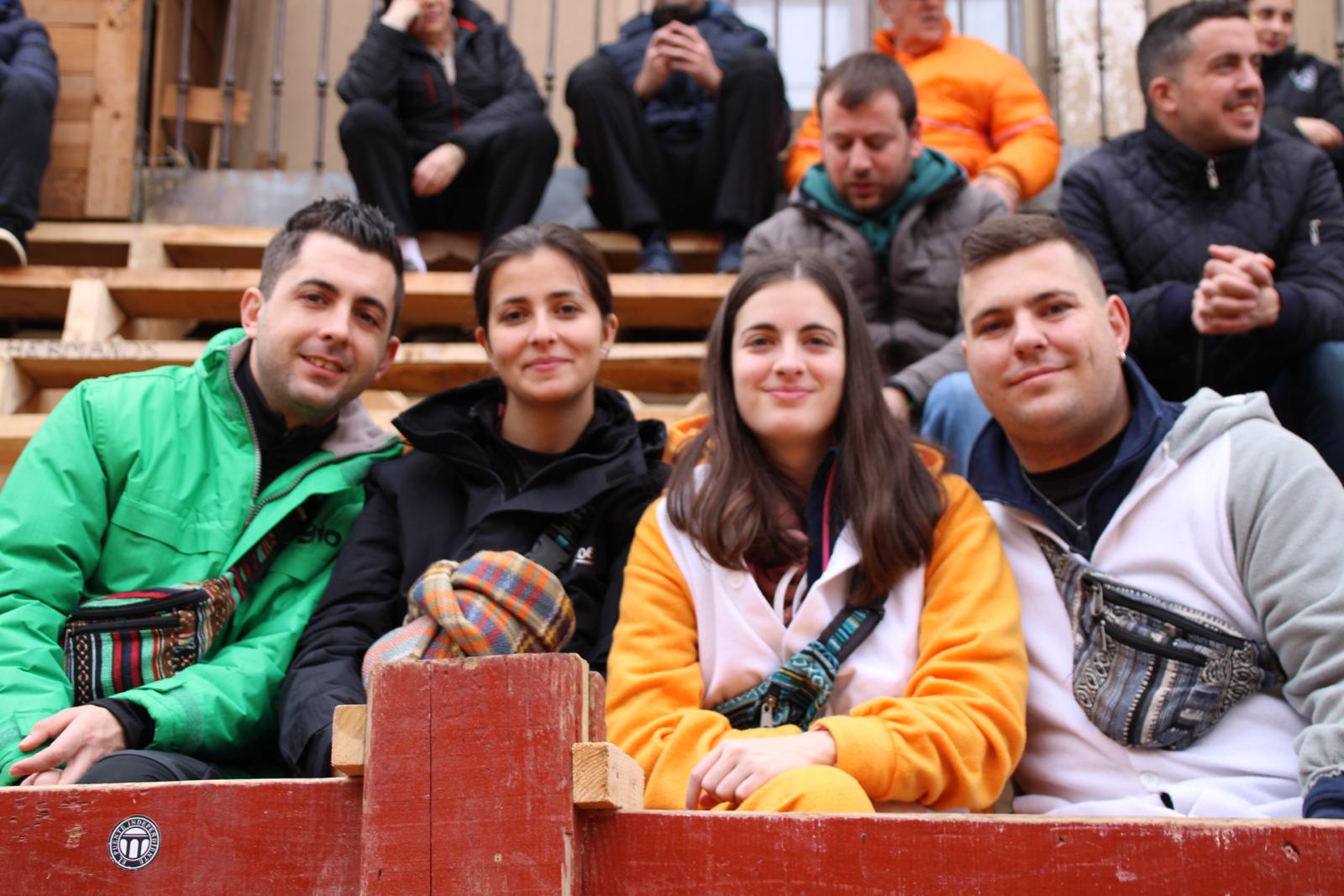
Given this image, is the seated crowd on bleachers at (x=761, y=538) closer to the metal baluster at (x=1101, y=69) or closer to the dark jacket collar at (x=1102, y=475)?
the dark jacket collar at (x=1102, y=475)

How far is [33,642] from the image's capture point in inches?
74.9

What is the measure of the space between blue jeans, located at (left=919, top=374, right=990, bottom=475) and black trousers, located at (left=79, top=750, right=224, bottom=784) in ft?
4.71

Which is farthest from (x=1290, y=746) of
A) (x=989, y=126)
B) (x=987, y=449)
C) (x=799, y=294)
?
(x=989, y=126)

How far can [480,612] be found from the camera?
185cm

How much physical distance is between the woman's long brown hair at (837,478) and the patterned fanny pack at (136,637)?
76 centimetres

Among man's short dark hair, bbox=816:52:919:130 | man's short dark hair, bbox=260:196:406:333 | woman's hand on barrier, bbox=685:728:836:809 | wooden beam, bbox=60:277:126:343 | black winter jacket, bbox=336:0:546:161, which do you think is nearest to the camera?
woman's hand on barrier, bbox=685:728:836:809

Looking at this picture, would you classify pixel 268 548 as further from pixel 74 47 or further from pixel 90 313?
pixel 74 47

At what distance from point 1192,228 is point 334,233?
1.95 metres

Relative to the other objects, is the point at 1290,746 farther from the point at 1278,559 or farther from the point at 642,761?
the point at 642,761

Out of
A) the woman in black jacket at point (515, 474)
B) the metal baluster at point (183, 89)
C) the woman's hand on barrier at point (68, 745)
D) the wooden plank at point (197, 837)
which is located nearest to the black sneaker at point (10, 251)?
the metal baluster at point (183, 89)

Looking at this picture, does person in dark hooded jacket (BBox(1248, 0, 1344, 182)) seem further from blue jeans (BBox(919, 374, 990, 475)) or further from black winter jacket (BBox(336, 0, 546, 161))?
black winter jacket (BBox(336, 0, 546, 161))

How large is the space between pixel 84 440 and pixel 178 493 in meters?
0.18

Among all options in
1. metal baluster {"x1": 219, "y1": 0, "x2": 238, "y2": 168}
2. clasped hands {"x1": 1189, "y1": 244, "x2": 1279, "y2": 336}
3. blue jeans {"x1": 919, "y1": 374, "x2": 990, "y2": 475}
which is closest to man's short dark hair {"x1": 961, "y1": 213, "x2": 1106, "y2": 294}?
blue jeans {"x1": 919, "y1": 374, "x2": 990, "y2": 475}

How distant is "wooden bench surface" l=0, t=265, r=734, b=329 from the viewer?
3.72 meters
